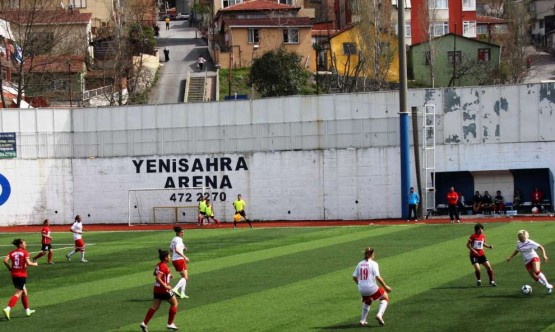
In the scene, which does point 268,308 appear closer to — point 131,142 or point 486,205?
point 486,205

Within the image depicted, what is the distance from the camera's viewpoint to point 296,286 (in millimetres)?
28656

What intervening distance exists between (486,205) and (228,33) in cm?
6139

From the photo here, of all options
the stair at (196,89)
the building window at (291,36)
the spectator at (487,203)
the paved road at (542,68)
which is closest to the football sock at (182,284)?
the spectator at (487,203)

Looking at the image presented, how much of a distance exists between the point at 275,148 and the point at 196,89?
1671 inches

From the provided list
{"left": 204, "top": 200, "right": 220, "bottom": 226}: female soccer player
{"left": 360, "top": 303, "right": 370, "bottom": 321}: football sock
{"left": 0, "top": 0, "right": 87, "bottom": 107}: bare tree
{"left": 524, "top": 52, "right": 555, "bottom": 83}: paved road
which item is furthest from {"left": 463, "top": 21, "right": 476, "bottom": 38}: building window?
{"left": 360, "top": 303, "right": 370, "bottom": 321}: football sock

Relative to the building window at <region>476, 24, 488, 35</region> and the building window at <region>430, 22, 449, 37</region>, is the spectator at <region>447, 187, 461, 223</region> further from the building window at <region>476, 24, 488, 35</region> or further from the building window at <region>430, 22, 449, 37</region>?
the building window at <region>476, 24, 488, 35</region>

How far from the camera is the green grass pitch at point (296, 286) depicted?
23.0 meters

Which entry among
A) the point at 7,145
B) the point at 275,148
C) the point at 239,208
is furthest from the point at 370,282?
the point at 7,145

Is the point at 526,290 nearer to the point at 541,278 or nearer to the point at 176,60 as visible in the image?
the point at 541,278

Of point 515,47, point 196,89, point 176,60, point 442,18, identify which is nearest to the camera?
point 196,89

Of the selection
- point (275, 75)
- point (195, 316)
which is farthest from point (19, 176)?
point (195, 316)

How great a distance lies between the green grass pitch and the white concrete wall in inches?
393

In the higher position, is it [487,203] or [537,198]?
[537,198]

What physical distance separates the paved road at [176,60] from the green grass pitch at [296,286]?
48.1 meters
